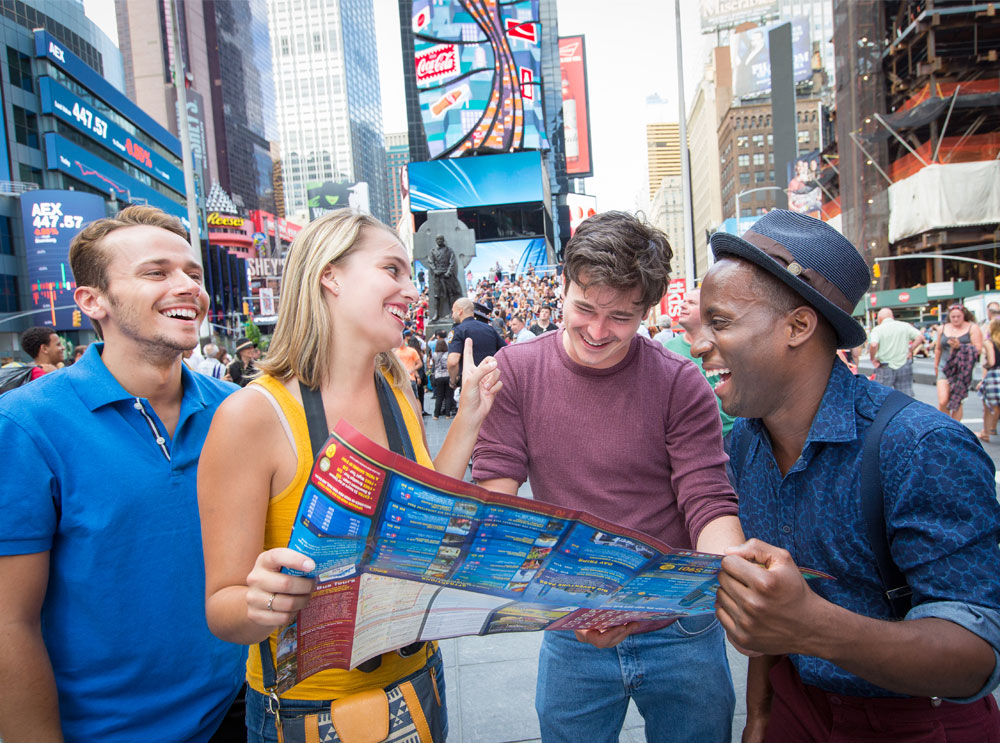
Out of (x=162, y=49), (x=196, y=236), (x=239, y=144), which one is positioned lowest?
(x=196, y=236)

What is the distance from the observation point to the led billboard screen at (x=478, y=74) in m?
52.7

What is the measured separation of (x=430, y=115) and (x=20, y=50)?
93.5 feet

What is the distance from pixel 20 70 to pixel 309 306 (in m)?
53.3

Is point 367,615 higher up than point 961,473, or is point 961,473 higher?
point 961,473

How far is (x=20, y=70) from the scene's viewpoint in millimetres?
40812

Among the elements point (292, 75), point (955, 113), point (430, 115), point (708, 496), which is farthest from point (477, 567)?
point (292, 75)

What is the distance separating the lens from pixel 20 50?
4075 centimetres

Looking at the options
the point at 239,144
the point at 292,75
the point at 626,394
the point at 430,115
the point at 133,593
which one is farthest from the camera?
the point at 292,75

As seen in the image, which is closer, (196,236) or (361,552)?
(361,552)

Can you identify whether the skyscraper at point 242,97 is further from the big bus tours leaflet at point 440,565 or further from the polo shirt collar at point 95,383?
the big bus tours leaflet at point 440,565

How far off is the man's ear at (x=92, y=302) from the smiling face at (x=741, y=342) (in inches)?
66.0

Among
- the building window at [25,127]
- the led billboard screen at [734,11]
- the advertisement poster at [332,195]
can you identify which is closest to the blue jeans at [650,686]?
the building window at [25,127]

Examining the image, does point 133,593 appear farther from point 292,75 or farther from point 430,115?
point 292,75

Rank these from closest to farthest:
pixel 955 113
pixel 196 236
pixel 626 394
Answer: pixel 626 394 → pixel 196 236 → pixel 955 113
